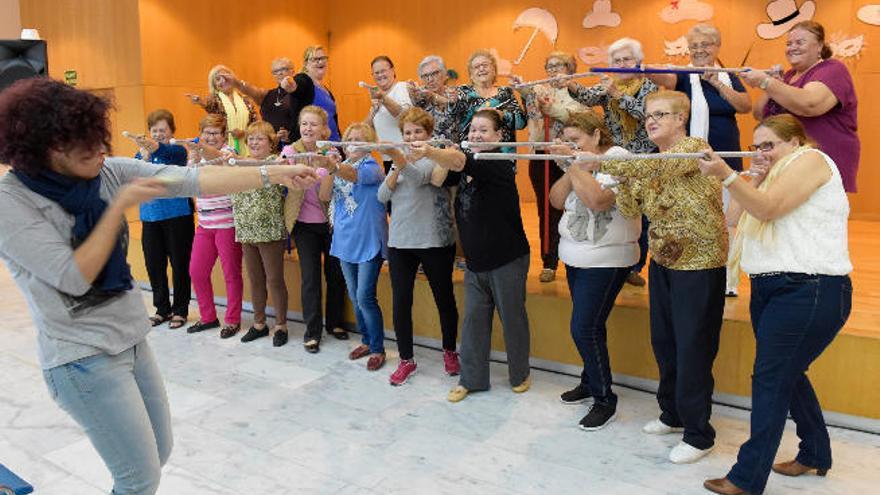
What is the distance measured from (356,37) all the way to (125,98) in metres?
2.88

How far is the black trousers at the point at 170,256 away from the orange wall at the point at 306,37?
2.78 metres

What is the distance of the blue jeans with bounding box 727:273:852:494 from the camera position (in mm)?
2119

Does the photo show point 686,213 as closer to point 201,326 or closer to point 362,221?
point 362,221

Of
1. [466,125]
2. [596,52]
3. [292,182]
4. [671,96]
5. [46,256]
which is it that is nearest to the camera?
[46,256]

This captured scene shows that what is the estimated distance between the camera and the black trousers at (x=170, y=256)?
4.57 metres

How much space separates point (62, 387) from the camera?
1.54 m

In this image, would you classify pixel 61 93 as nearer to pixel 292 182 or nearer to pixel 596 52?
pixel 292 182

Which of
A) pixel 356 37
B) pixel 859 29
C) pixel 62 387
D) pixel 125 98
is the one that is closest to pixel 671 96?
pixel 62 387

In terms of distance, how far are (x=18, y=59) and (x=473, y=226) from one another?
302 centimetres

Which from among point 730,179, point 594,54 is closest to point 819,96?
point 730,179

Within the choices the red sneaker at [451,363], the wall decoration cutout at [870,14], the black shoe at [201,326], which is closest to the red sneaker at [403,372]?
the red sneaker at [451,363]

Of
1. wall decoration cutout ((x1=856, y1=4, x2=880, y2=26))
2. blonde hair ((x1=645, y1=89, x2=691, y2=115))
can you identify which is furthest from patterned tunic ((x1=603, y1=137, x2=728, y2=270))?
wall decoration cutout ((x1=856, y1=4, x2=880, y2=26))

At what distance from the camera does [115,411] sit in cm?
156

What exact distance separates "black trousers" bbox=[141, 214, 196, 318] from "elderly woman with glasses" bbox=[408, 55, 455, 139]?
186cm
